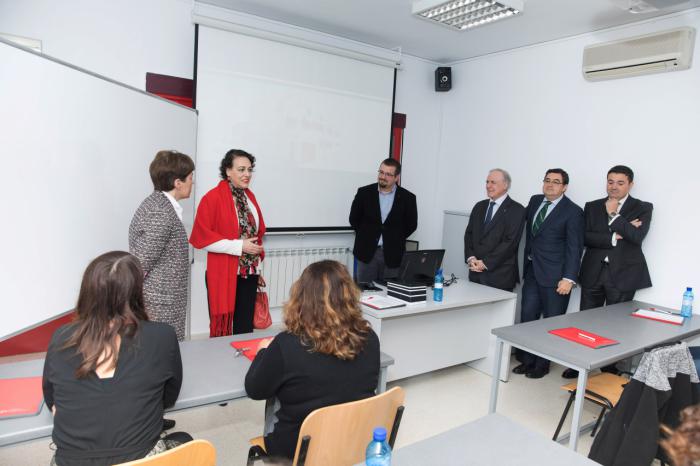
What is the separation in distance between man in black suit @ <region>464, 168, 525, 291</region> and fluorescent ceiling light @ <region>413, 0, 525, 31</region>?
1.27 meters

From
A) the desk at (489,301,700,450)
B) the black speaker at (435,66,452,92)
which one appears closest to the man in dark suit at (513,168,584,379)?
the desk at (489,301,700,450)

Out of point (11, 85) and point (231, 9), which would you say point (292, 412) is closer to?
point (11, 85)

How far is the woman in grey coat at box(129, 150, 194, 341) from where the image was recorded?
2297mm

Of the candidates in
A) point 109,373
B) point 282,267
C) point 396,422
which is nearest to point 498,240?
point 282,267

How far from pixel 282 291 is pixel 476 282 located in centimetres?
184

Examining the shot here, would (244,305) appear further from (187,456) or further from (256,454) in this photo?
(187,456)

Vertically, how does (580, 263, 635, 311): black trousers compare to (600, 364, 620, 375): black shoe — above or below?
above

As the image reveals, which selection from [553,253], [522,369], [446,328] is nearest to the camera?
[446,328]

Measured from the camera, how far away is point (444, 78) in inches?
211

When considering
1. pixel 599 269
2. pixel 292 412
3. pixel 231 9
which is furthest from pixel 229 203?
pixel 599 269

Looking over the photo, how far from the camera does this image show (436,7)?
3617 millimetres

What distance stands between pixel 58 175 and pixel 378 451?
175 centimetres

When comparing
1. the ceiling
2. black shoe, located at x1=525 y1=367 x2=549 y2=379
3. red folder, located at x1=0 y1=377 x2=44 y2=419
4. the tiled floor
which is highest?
the ceiling

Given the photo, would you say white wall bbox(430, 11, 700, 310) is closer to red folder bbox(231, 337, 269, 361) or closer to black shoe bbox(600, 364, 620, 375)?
black shoe bbox(600, 364, 620, 375)
